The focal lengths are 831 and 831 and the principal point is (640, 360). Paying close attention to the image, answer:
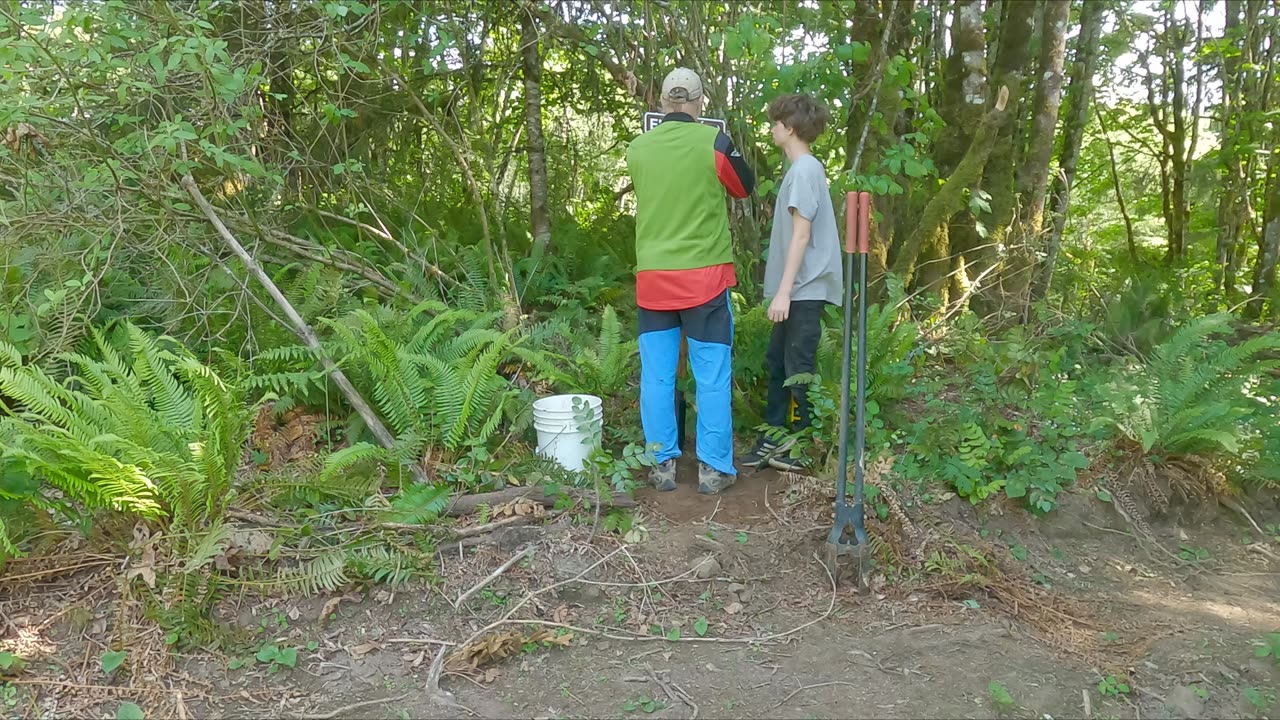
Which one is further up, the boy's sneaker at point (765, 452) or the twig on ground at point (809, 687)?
the boy's sneaker at point (765, 452)

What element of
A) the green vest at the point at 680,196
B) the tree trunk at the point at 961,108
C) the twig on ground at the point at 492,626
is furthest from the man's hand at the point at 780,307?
the tree trunk at the point at 961,108

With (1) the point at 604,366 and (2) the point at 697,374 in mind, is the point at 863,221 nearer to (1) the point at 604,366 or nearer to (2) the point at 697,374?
(2) the point at 697,374

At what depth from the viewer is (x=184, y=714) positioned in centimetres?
304

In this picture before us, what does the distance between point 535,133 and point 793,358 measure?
3.78m

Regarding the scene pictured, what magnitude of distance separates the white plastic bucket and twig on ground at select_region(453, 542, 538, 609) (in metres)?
0.71

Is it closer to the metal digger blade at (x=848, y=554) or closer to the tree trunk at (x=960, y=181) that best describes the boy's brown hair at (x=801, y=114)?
the metal digger blade at (x=848, y=554)

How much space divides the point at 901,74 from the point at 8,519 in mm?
5493

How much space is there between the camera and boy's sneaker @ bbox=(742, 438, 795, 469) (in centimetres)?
481

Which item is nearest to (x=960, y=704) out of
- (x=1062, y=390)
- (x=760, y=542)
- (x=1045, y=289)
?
(x=760, y=542)

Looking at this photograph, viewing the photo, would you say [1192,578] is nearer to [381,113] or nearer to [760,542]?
[760,542]

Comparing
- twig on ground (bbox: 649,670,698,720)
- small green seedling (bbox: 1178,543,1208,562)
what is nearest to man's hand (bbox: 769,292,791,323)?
twig on ground (bbox: 649,670,698,720)

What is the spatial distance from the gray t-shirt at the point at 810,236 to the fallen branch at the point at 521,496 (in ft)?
4.73

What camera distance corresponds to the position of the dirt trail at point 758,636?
314 centimetres

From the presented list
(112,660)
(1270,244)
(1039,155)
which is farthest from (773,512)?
(1270,244)
